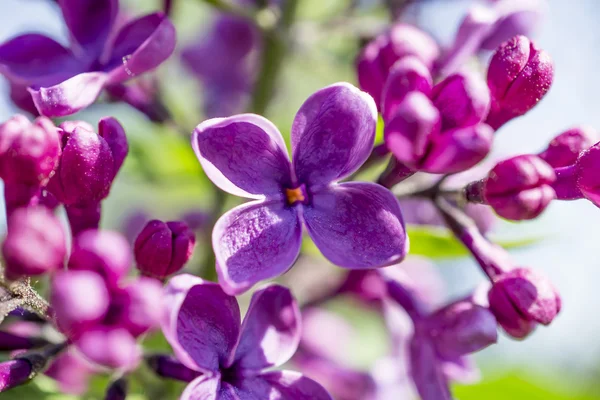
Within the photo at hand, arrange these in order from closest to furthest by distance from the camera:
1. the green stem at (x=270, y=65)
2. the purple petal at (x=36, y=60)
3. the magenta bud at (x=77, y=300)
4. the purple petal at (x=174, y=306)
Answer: the magenta bud at (x=77, y=300) → the purple petal at (x=174, y=306) → the purple petal at (x=36, y=60) → the green stem at (x=270, y=65)

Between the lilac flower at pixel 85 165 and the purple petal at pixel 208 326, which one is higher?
the lilac flower at pixel 85 165

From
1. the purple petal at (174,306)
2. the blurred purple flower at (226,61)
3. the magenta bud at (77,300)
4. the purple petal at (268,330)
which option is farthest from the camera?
the blurred purple flower at (226,61)

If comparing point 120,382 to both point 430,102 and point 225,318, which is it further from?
point 430,102

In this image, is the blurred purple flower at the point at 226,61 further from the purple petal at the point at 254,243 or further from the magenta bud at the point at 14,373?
the magenta bud at the point at 14,373

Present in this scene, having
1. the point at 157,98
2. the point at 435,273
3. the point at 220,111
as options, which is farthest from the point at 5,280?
the point at 435,273

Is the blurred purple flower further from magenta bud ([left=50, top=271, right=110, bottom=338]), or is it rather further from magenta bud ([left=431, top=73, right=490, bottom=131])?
magenta bud ([left=50, top=271, right=110, bottom=338])

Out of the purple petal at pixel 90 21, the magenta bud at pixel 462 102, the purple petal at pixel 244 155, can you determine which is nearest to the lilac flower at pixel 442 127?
the magenta bud at pixel 462 102

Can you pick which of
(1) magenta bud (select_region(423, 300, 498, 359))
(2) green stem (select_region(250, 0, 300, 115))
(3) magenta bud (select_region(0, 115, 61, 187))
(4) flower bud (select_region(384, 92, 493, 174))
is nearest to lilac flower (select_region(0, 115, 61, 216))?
(3) magenta bud (select_region(0, 115, 61, 187))
